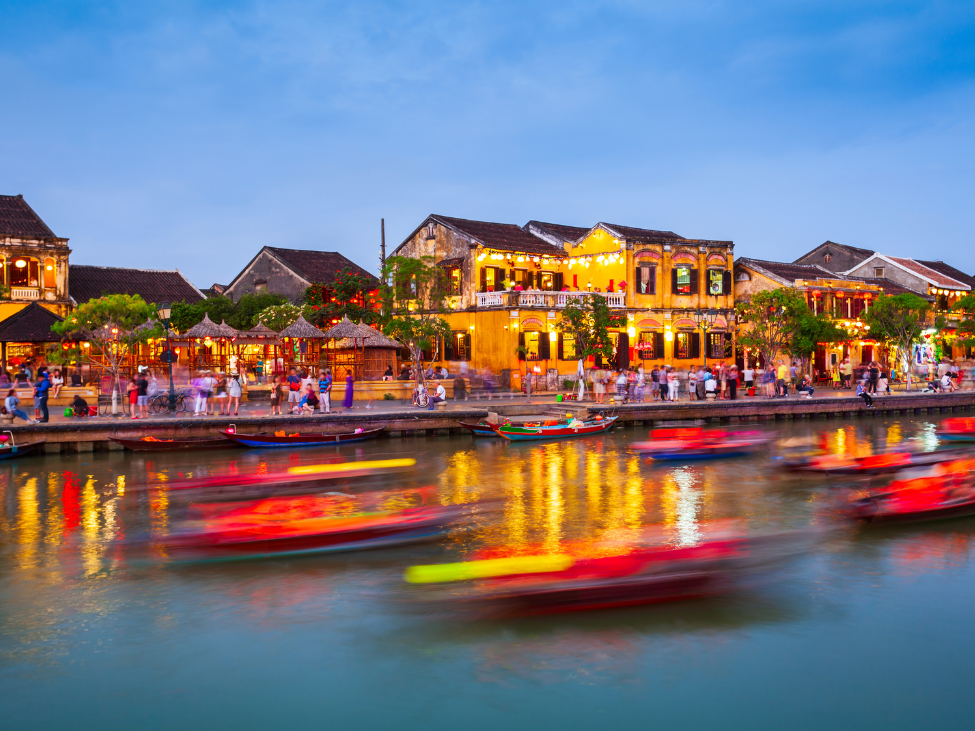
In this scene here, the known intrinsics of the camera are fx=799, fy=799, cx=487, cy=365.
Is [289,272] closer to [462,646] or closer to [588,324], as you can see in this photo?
[588,324]

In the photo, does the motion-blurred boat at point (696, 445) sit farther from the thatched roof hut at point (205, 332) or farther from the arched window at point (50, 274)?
the arched window at point (50, 274)

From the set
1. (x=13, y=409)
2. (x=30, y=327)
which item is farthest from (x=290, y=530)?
(x=30, y=327)

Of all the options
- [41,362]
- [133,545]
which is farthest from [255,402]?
[133,545]

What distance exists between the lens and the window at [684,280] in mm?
45156

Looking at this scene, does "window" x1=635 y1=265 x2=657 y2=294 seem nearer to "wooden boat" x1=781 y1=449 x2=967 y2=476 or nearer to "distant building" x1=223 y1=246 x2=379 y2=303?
"distant building" x1=223 y1=246 x2=379 y2=303

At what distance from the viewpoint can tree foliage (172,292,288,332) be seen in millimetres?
45219

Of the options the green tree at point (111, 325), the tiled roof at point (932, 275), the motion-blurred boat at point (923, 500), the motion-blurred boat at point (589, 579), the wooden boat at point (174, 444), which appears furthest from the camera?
the tiled roof at point (932, 275)

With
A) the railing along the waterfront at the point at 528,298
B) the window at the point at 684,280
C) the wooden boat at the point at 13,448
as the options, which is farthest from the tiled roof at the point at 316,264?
the wooden boat at the point at 13,448

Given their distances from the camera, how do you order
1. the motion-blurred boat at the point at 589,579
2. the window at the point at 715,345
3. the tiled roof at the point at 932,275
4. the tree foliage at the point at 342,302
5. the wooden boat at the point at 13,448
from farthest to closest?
the tiled roof at the point at 932,275 < the window at the point at 715,345 < the tree foliage at the point at 342,302 < the wooden boat at the point at 13,448 < the motion-blurred boat at the point at 589,579

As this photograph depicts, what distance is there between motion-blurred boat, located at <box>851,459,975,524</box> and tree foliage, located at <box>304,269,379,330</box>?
3110 centimetres

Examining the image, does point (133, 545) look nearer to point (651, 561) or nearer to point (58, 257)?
point (651, 561)

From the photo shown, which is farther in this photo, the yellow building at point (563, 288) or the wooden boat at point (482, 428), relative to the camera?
the yellow building at point (563, 288)

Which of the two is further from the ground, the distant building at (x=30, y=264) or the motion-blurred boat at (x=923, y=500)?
the distant building at (x=30, y=264)

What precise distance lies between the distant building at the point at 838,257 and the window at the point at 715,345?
24750 mm
